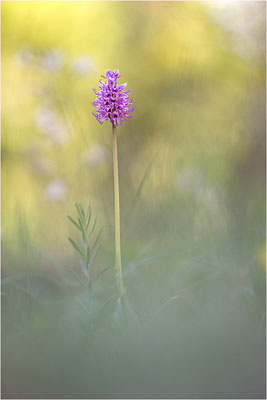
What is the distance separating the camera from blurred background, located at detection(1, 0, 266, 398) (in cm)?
40

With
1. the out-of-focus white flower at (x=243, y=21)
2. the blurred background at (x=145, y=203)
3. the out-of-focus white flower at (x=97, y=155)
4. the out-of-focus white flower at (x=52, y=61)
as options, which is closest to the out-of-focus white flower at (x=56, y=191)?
the blurred background at (x=145, y=203)

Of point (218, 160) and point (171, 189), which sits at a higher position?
point (218, 160)

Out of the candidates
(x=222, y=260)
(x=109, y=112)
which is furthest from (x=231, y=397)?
(x=109, y=112)

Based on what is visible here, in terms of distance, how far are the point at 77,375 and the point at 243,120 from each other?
2.88 feet

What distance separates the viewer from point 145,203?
3.37 ft

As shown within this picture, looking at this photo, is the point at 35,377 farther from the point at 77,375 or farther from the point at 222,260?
the point at 222,260

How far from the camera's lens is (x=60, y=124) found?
1569 mm

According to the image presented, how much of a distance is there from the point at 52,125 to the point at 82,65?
0.30 metres

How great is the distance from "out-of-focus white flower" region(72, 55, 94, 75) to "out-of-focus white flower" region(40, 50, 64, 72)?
0.20ft

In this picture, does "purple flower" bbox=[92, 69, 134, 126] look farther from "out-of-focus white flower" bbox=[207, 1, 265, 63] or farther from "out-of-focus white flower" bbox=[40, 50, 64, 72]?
"out-of-focus white flower" bbox=[40, 50, 64, 72]

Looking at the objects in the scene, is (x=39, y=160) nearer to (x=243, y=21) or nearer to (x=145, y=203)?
(x=145, y=203)

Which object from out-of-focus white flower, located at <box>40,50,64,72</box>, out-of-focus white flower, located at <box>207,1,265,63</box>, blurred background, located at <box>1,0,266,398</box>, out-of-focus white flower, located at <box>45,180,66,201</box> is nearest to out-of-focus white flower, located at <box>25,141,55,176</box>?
blurred background, located at <box>1,0,266,398</box>

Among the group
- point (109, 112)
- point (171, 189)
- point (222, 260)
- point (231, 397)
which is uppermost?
point (171, 189)

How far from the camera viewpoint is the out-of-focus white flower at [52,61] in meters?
1.53
